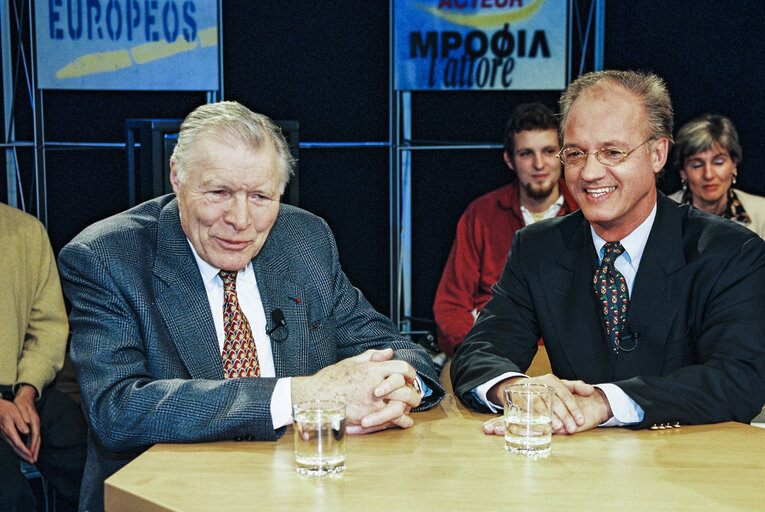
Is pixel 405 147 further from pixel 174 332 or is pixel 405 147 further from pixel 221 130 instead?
pixel 174 332

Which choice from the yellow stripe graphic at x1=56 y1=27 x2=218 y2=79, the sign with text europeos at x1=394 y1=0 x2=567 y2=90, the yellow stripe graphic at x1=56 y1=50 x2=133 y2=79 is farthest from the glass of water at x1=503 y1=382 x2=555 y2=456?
the yellow stripe graphic at x1=56 y1=50 x2=133 y2=79

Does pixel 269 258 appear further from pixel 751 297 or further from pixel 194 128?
pixel 751 297

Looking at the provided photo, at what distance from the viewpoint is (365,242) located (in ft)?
17.5

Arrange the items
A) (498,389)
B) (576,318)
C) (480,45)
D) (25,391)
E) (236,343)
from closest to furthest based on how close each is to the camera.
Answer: (498,389) < (236,343) < (576,318) < (25,391) < (480,45)

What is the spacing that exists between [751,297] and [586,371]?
45cm

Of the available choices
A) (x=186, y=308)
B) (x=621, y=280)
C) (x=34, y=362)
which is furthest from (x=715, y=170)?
(x=34, y=362)

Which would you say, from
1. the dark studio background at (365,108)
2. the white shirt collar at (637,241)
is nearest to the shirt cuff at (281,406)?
the white shirt collar at (637,241)

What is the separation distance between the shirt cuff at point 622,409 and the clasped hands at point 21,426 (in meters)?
1.90

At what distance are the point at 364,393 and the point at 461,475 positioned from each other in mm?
350

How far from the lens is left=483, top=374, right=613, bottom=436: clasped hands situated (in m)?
1.77

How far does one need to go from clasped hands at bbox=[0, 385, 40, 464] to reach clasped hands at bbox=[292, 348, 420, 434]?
141 cm

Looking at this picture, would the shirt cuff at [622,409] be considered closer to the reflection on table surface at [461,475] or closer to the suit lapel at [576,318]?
the reflection on table surface at [461,475]

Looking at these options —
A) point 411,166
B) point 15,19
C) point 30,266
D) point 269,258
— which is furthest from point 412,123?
point 269,258

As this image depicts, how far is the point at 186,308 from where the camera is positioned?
6.73 ft
